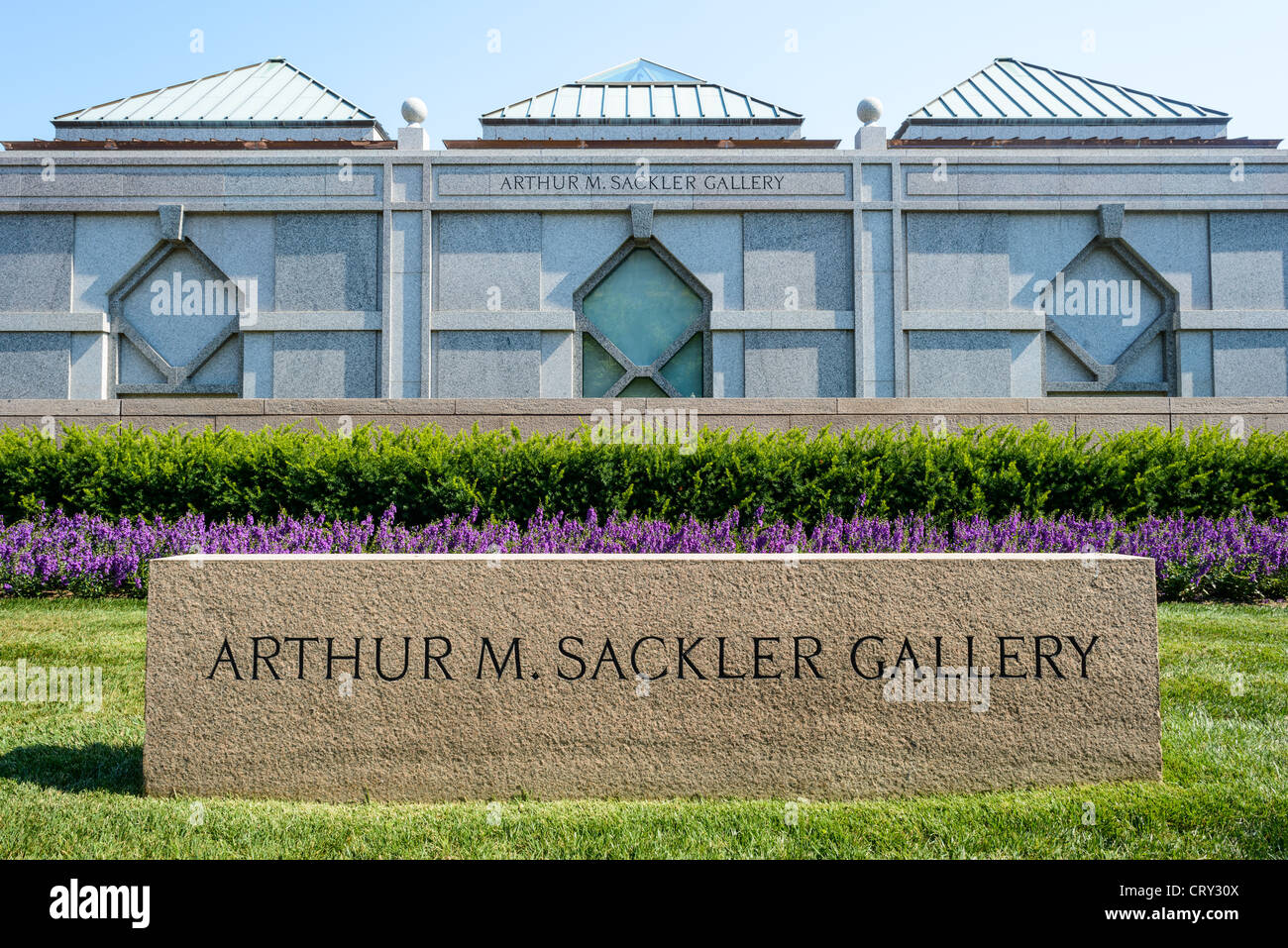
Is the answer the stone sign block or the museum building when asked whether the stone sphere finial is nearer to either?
the museum building

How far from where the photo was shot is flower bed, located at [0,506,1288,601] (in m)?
6.80

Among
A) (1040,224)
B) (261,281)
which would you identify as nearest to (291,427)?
(261,281)

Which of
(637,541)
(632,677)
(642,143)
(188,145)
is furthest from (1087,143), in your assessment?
(188,145)

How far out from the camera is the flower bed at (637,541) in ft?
22.3

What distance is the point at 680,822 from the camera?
2.83 metres

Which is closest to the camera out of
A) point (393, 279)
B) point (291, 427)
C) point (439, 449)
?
point (439, 449)

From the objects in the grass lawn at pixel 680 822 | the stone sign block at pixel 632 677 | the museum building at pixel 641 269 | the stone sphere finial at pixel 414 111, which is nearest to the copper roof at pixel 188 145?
the museum building at pixel 641 269

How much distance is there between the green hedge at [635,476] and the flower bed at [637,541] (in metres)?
0.25

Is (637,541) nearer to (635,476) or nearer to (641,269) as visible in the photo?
(635,476)

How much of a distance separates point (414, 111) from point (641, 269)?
5.23 m

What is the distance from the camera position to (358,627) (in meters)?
3.04
